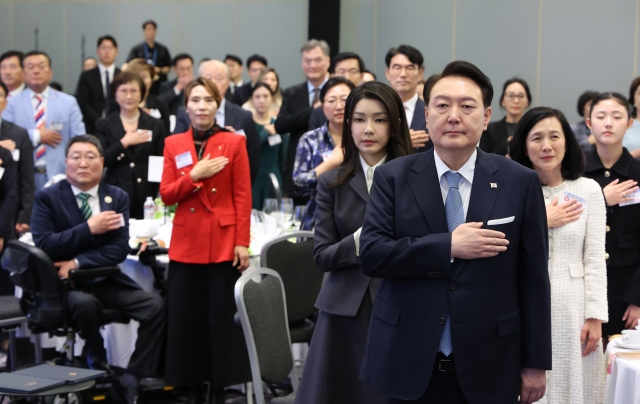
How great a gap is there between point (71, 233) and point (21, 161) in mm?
1876

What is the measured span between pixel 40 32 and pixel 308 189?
8.94m

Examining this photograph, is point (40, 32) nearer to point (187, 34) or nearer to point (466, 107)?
point (187, 34)

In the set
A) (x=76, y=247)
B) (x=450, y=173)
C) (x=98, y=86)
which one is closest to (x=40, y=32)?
(x=98, y=86)

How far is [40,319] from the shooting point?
4090mm

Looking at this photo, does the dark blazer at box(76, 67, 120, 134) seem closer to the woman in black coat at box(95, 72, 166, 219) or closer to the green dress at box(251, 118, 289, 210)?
the green dress at box(251, 118, 289, 210)

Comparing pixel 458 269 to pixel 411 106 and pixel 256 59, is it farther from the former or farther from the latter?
pixel 256 59

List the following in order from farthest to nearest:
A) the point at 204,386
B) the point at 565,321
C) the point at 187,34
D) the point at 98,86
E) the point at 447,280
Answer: the point at 187,34
the point at 98,86
the point at 204,386
the point at 565,321
the point at 447,280

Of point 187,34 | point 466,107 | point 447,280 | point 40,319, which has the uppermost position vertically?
point 187,34

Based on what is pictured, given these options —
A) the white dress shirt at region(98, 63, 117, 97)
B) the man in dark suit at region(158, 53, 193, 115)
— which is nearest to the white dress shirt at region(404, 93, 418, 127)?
the man in dark suit at region(158, 53, 193, 115)

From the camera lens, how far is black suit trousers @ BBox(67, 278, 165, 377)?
4133mm

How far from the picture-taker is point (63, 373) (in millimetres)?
3391

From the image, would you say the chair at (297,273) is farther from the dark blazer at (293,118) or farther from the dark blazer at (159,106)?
the dark blazer at (159,106)

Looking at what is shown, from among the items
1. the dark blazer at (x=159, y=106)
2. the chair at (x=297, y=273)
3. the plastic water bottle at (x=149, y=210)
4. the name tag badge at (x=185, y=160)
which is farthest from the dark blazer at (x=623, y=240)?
the dark blazer at (x=159, y=106)

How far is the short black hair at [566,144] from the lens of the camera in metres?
2.99
